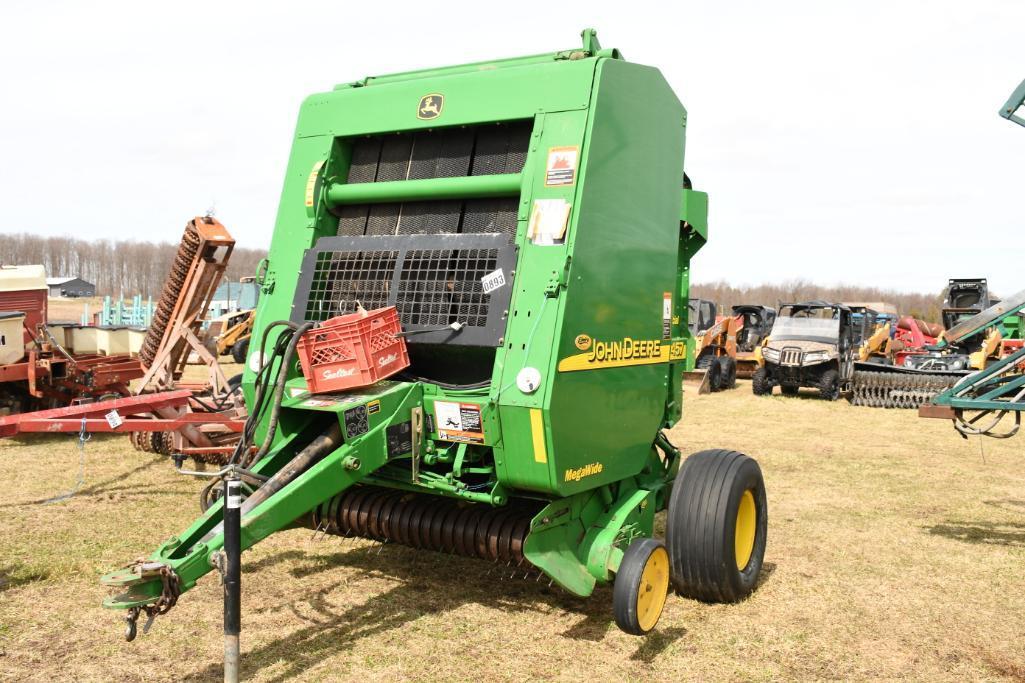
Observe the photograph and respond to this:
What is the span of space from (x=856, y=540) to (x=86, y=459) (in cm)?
802

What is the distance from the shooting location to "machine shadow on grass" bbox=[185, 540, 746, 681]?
15.2 ft

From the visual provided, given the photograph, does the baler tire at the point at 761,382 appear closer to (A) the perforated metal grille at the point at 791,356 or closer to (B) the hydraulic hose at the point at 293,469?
(A) the perforated metal grille at the point at 791,356

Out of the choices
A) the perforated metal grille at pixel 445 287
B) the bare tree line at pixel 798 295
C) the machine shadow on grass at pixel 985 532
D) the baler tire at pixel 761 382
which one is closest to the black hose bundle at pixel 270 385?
the perforated metal grille at pixel 445 287

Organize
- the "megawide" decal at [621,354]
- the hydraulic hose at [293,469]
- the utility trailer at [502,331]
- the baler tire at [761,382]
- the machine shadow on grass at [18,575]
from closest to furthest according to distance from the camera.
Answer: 1. the hydraulic hose at [293,469]
2. the utility trailer at [502,331]
3. the "megawide" decal at [621,354]
4. the machine shadow on grass at [18,575]
5. the baler tire at [761,382]

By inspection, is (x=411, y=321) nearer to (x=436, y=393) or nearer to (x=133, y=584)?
(x=436, y=393)

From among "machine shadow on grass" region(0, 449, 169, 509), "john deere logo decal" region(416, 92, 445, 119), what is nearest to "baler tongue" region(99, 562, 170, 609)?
"john deere logo decal" region(416, 92, 445, 119)

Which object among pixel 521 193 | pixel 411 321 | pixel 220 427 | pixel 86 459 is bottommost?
pixel 86 459

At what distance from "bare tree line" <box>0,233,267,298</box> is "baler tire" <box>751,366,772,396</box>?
7203cm

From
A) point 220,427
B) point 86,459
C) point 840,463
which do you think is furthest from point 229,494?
point 840,463

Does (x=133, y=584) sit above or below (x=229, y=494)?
below

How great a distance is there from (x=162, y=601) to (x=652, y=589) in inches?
98.6

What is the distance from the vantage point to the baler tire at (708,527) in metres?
5.42

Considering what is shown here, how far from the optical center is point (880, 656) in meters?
4.92

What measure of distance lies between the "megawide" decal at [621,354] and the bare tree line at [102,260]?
82.9 meters
